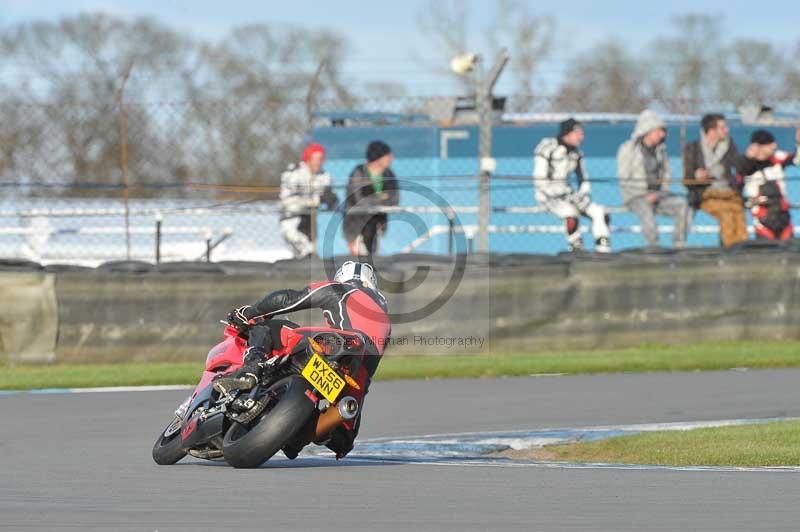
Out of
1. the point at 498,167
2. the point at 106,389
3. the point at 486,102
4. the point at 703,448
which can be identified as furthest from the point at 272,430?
the point at 498,167

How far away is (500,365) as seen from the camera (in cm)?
1330

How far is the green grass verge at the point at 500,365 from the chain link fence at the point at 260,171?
197cm

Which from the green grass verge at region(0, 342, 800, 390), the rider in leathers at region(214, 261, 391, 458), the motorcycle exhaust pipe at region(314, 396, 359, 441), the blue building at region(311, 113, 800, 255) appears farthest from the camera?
the blue building at region(311, 113, 800, 255)

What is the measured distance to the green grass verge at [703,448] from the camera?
8164 millimetres

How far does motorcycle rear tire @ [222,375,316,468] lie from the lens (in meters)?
7.04

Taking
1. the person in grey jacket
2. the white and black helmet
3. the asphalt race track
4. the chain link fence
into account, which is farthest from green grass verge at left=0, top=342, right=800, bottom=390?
the white and black helmet

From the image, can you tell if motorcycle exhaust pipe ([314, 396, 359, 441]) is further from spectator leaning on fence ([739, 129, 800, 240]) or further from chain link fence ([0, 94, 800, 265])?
spectator leaning on fence ([739, 129, 800, 240])

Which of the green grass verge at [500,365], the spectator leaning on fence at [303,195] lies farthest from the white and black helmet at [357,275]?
the spectator leaning on fence at [303,195]

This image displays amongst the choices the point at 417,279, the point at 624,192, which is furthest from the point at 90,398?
the point at 624,192

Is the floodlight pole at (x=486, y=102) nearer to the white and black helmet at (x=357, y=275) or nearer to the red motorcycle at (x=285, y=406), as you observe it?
the white and black helmet at (x=357, y=275)

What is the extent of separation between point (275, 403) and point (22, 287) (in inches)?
259

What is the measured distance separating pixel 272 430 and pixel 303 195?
8.20m

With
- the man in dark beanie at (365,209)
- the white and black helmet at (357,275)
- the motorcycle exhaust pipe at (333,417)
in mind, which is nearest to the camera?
the motorcycle exhaust pipe at (333,417)

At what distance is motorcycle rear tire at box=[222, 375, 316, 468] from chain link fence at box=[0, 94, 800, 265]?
738 centimetres
